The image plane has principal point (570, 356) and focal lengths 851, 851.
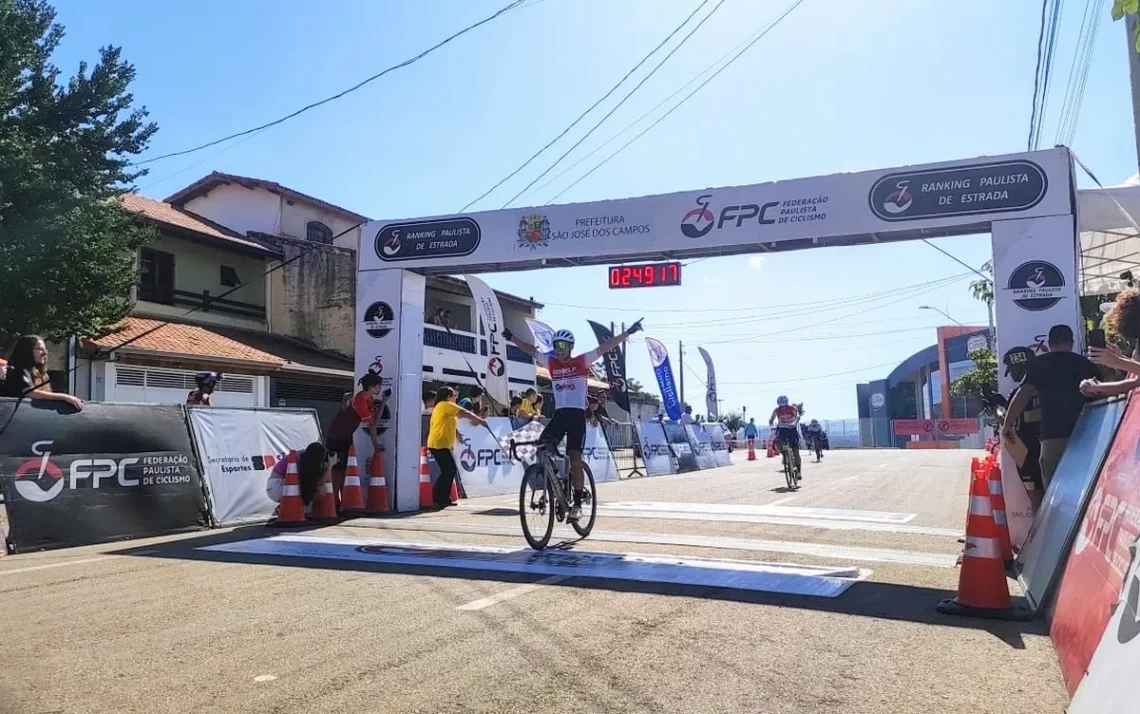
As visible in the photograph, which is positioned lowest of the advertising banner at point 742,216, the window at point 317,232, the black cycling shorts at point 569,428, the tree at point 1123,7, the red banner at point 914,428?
the red banner at point 914,428

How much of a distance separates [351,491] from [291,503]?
1.12 meters

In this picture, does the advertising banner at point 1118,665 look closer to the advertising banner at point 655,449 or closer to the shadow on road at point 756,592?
the shadow on road at point 756,592

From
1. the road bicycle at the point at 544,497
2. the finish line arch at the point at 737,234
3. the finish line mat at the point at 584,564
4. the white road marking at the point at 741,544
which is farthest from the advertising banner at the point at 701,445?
the finish line mat at the point at 584,564

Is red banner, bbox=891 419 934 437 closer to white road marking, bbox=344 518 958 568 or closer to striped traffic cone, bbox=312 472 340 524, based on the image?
white road marking, bbox=344 518 958 568

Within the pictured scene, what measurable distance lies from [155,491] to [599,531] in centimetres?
491

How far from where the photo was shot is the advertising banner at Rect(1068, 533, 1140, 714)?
2.58m

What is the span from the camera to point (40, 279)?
1573cm

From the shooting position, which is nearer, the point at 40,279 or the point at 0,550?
the point at 0,550

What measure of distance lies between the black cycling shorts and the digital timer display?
12.9 ft

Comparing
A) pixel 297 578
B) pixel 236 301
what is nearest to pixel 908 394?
pixel 236 301

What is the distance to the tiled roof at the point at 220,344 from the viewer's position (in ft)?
68.1

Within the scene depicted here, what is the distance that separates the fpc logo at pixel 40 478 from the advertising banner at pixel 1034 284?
9384 millimetres

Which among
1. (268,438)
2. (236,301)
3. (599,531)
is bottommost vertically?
(599,531)

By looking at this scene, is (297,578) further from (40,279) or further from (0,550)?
(40,279)
